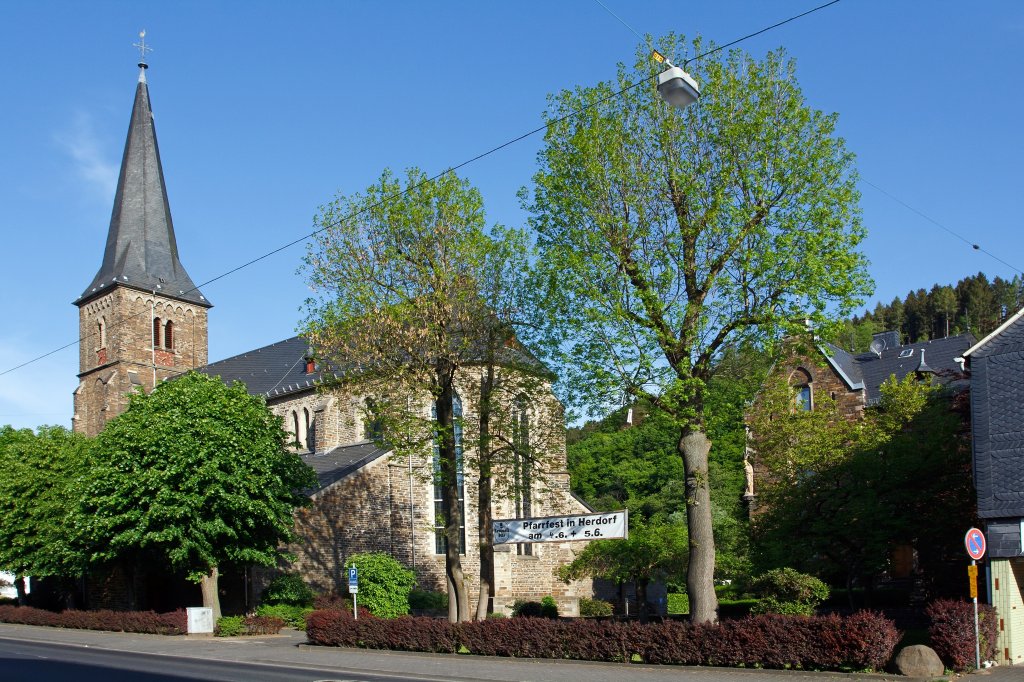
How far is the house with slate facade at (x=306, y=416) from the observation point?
1462 inches

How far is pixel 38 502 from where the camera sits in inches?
1629

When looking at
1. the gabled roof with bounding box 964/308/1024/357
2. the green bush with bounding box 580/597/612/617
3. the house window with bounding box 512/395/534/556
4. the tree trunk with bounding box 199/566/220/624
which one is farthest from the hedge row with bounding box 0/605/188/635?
the gabled roof with bounding box 964/308/1024/357

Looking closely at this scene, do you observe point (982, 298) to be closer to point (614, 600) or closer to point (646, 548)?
point (614, 600)

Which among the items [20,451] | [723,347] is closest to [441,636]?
[723,347]

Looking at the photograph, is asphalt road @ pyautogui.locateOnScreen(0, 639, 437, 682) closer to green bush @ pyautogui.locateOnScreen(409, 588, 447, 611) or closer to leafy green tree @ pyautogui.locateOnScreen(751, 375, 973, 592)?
leafy green tree @ pyautogui.locateOnScreen(751, 375, 973, 592)

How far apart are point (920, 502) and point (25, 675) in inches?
875

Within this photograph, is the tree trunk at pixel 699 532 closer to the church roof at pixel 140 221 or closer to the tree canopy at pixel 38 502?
the tree canopy at pixel 38 502

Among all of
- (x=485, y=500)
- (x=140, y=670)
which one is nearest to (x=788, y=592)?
(x=485, y=500)

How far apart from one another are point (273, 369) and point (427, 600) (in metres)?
18.5

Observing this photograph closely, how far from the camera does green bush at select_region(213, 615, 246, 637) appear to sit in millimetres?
31763

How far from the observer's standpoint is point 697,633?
62.8ft

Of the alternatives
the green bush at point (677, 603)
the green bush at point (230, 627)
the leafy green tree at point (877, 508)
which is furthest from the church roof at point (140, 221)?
the leafy green tree at point (877, 508)

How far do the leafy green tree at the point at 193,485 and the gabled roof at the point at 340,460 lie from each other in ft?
15.0

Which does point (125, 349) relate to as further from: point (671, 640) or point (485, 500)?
point (671, 640)
